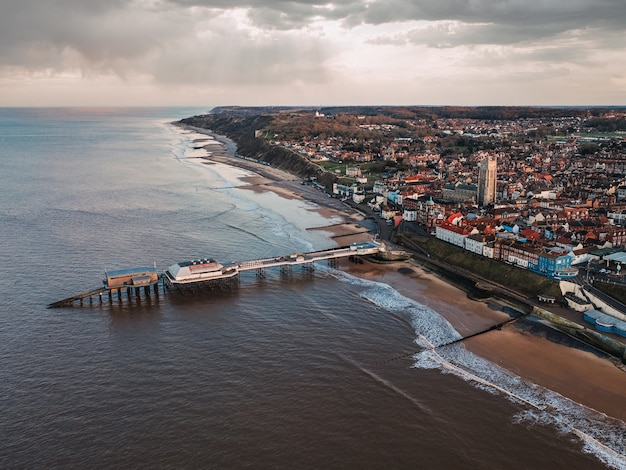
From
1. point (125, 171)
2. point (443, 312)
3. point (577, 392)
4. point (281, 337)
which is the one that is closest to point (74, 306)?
point (281, 337)

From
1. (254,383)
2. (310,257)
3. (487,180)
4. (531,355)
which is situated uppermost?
(487,180)

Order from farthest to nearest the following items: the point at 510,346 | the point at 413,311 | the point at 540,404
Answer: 1. the point at 413,311
2. the point at 510,346
3. the point at 540,404

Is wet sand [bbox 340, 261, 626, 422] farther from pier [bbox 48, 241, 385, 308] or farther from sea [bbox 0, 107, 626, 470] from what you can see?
pier [bbox 48, 241, 385, 308]

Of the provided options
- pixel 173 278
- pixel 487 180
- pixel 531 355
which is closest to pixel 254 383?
pixel 531 355

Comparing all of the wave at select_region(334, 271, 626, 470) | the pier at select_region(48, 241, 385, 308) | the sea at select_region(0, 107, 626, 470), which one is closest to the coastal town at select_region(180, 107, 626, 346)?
the wave at select_region(334, 271, 626, 470)

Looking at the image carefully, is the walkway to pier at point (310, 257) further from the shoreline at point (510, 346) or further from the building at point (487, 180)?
the building at point (487, 180)

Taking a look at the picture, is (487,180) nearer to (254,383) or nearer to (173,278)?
(173,278)

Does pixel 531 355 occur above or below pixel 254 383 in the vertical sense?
below
